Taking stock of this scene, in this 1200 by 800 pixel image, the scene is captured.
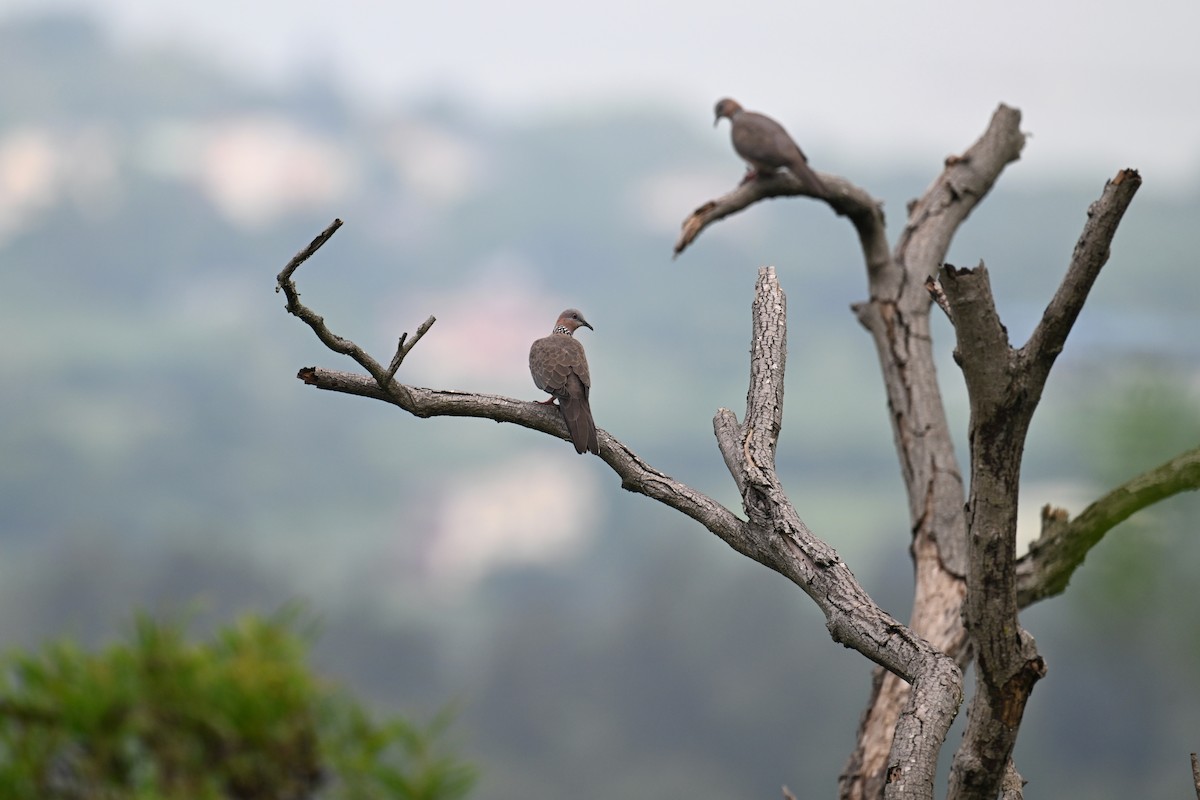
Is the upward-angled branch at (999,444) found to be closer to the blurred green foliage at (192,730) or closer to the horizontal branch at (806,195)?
the blurred green foliage at (192,730)

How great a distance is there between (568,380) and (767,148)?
2.99 meters

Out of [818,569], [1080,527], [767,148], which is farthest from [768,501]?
[767,148]

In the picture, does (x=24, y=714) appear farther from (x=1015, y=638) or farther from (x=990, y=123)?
(x=990, y=123)

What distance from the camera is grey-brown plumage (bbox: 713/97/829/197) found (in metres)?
6.36

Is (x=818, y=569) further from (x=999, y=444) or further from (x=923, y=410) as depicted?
(x=923, y=410)

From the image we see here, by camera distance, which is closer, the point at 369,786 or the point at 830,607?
the point at 369,786

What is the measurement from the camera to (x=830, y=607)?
3336 mm

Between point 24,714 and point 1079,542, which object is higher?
point 1079,542

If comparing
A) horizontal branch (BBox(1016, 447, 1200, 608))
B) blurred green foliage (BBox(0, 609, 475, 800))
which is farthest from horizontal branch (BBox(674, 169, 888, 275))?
blurred green foliage (BBox(0, 609, 475, 800))

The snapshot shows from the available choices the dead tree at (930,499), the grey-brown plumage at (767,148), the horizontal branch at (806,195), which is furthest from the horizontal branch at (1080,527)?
the grey-brown plumage at (767,148)

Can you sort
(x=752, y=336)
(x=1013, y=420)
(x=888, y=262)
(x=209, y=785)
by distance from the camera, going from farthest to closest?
A: (x=888, y=262), (x=752, y=336), (x=1013, y=420), (x=209, y=785)

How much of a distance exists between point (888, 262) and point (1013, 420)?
3.15 meters

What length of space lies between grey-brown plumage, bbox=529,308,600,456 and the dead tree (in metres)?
0.09

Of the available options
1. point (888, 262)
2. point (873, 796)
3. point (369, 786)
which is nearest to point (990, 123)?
point (888, 262)
